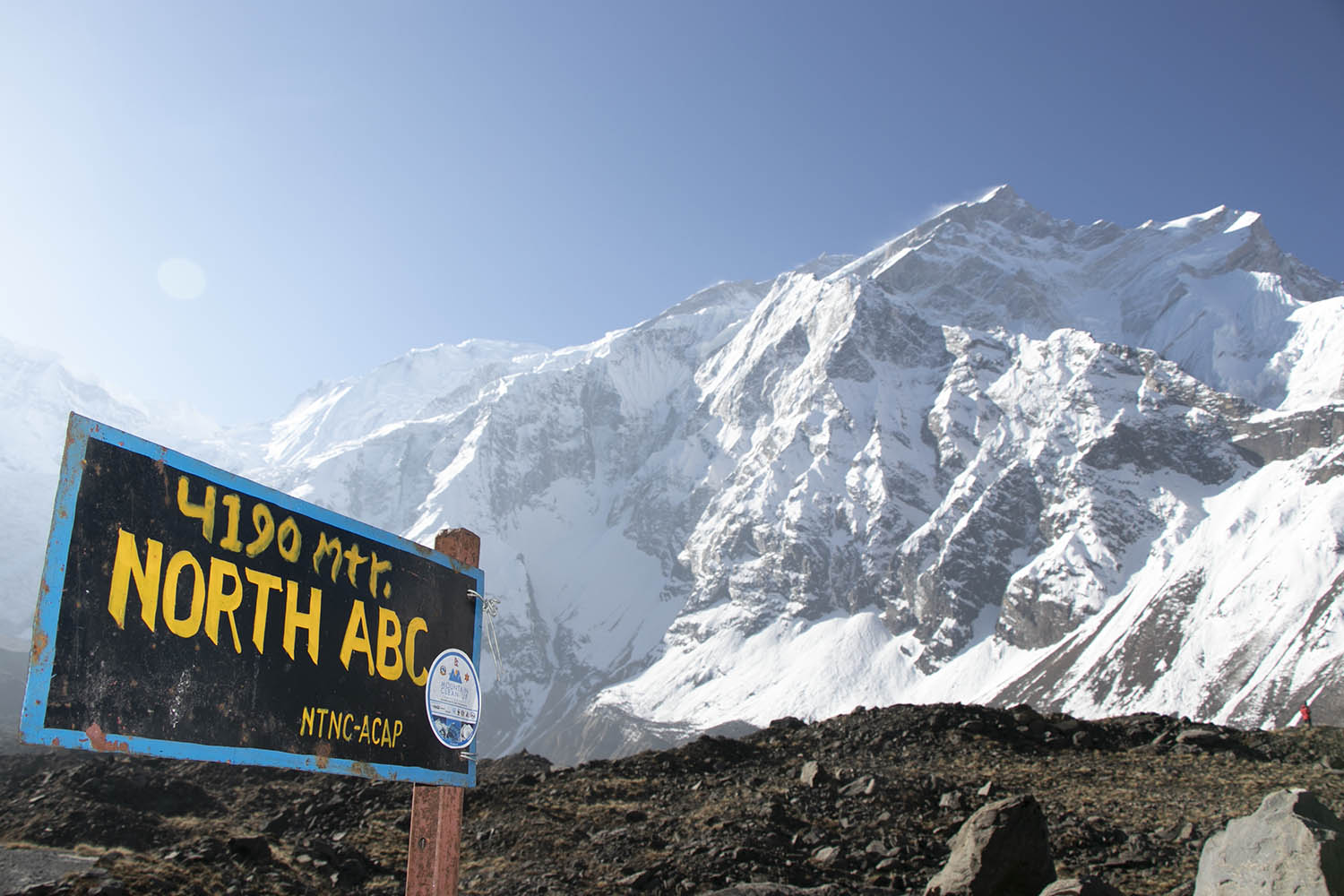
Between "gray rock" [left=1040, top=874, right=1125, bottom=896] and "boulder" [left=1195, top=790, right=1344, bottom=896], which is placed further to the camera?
"gray rock" [left=1040, top=874, right=1125, bottom=896]

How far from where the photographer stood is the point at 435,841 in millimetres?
6074

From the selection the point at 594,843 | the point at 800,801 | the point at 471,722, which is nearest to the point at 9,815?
the point at 594,843

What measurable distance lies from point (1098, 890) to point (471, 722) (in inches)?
315

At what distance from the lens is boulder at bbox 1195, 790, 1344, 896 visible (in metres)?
9.45

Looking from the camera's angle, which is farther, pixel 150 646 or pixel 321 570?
pixel 321 570

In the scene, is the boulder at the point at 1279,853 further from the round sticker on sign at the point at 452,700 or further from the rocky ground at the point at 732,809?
the round sticker on sign at the point at 452,700

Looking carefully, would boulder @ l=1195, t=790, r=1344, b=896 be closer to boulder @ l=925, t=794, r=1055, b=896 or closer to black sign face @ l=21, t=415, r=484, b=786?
boulder @ l=925, t=794, r=1055, b=896

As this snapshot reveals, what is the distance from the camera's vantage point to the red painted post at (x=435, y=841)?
5.91 m

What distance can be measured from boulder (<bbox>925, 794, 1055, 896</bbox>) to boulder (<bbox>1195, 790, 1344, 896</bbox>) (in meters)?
2.06

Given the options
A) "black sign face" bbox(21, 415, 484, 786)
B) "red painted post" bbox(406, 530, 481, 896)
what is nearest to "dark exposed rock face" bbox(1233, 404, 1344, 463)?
"red painted post" bbox(406, 530, 481, 896)

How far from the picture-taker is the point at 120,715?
449cm

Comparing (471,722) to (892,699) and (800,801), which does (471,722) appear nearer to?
(800,801)

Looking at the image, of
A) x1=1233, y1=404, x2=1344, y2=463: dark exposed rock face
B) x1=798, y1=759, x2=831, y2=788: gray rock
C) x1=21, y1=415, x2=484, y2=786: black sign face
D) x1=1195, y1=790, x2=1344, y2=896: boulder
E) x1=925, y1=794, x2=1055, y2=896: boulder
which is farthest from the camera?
x1=1233, y1=404, x2=1344, y2=463: dark exposed rock face

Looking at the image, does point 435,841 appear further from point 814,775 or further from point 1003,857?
point 814,775
